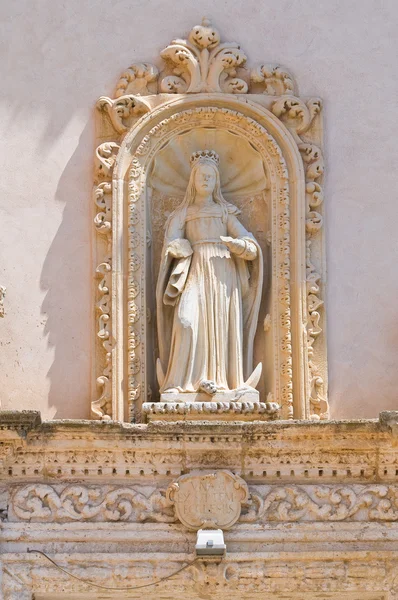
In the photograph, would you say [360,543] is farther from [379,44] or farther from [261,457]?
[379,44]

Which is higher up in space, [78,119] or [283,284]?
[78,119]

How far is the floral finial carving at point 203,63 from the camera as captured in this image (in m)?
12.0

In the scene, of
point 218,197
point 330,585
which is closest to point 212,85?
point 218,197

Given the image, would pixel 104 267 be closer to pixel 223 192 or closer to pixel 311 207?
pixel 223 192

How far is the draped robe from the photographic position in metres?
11.4

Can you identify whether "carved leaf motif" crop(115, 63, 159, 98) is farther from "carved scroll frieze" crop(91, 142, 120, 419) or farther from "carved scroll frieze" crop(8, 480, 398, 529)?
"carved scroll frieze" crop(8, 480, 398, 529)

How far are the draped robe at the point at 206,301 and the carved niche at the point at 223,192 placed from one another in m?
0.11

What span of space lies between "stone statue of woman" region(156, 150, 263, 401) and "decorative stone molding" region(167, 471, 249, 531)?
2.01ft

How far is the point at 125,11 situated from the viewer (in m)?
12.2

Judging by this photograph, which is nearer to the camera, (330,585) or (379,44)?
(330,585)

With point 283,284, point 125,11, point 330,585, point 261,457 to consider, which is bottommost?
point 330,585

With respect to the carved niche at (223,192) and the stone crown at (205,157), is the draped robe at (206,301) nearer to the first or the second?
the carved niche at (223,192)

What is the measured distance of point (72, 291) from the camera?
11.7m

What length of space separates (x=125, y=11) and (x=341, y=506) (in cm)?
376
